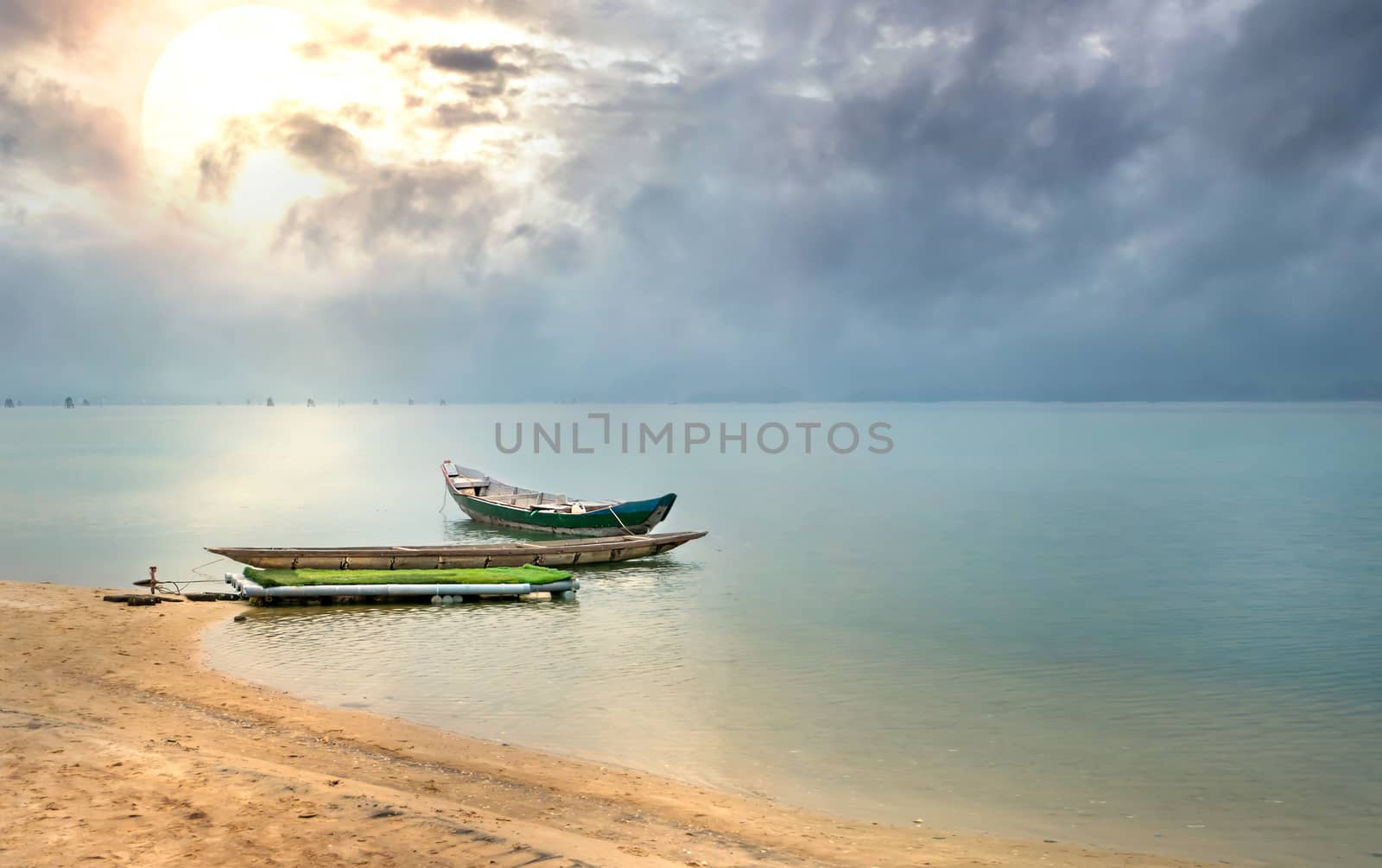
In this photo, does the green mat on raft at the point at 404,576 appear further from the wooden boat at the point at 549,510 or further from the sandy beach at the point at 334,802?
the sandy beach at the point at 334,802

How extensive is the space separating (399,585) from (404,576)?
1.40 m

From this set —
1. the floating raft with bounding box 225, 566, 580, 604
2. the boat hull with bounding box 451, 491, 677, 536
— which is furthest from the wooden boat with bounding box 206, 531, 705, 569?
the boat hull with bounding box 451, 491, 677, 536

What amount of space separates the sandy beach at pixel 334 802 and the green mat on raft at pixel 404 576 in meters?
Answer: 10.5

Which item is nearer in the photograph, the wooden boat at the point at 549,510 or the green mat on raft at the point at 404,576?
the green mat on raft at the point at 404,576

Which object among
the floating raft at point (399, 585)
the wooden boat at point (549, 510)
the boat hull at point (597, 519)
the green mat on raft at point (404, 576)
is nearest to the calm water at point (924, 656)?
the floating raft at point (399, 585)

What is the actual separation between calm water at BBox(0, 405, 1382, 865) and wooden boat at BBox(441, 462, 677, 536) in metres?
1.86

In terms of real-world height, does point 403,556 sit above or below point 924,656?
above

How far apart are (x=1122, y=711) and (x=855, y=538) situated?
30.9 m

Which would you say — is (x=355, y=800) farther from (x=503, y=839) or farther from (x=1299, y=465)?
(x=1299, y=465)

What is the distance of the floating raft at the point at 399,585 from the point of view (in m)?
29.2

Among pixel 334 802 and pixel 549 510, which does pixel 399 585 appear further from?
pixel 334 802

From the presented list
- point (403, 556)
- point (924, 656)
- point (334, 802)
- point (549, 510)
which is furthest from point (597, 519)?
point (334, 802)

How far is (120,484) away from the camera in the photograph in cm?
7788

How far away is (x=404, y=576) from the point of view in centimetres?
3123
